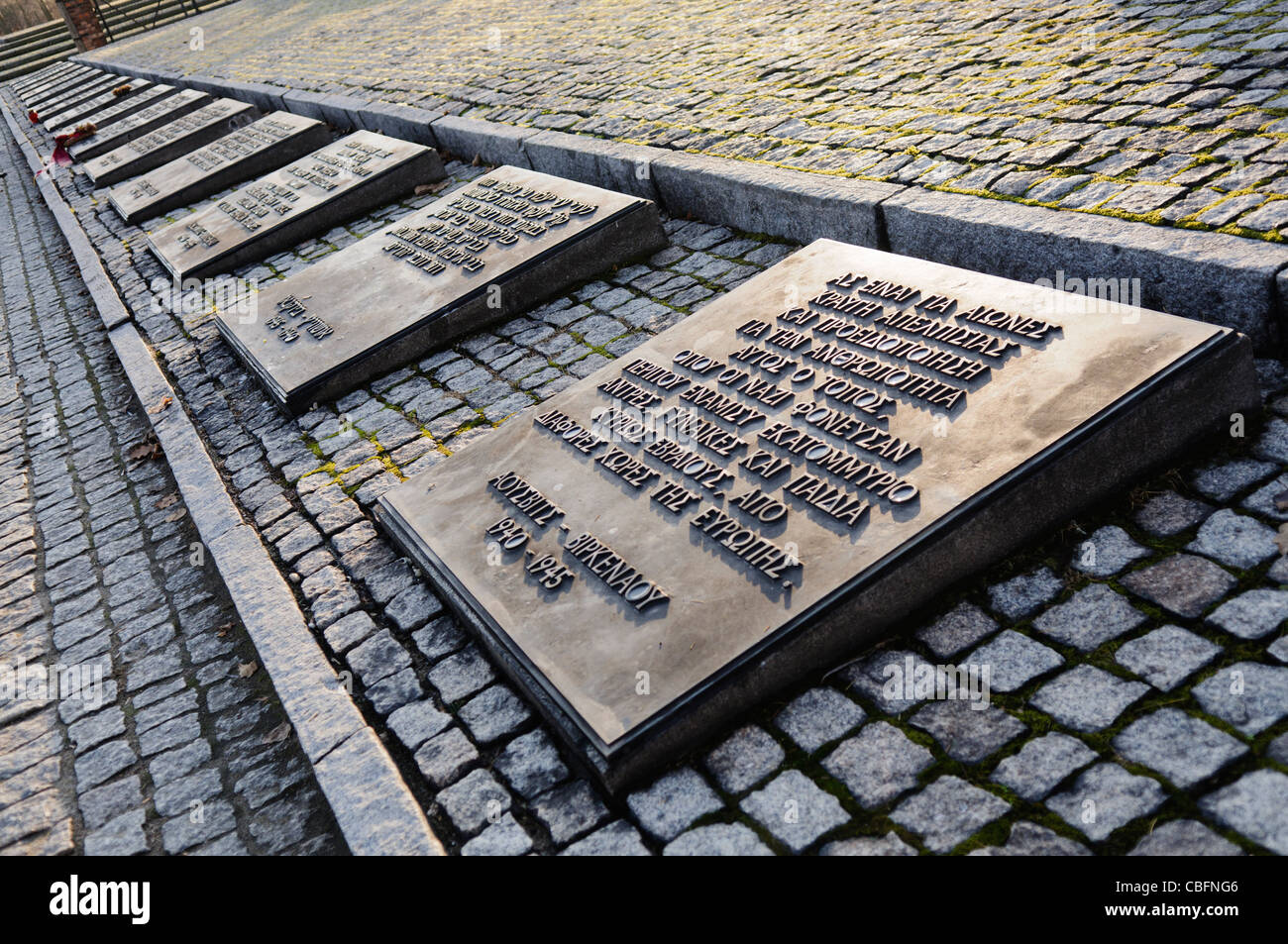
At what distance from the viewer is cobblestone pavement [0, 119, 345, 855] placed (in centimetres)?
352

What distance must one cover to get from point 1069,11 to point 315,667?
651cm

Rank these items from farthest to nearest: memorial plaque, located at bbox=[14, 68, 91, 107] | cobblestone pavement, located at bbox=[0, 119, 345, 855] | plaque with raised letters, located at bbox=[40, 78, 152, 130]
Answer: memorial plaque, located at bbox=[14, 68, 91, 107] < plaque with raised letters, located at bbox=[40, 78, 152, 130] < cobblestone pavement, located at bbox=[0, 119, 345, 855]

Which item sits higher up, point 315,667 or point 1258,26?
point 1258,26

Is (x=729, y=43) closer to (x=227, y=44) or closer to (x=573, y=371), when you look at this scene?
(x=573, y=371)

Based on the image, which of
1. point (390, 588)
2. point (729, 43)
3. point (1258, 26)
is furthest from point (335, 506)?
point (729, 43)

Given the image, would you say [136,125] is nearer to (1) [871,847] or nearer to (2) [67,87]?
(2) [67,87]

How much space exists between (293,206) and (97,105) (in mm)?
10847

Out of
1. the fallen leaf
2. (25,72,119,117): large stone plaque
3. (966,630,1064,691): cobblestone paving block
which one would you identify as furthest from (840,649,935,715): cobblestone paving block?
(25,72,119,117): large stone plaque

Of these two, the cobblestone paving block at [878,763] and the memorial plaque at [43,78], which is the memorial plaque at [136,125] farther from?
the cobblestone paving block at [878,763]

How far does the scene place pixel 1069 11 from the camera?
6934 mm

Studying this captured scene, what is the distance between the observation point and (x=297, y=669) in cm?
381

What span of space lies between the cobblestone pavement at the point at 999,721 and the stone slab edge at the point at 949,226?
0.36 m

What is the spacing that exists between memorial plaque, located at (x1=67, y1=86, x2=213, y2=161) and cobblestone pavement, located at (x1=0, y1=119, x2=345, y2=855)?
7453 millimetres

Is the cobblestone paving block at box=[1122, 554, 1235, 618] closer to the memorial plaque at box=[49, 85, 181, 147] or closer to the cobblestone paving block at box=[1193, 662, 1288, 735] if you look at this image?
the cobblestone paving block at box=[1193, 662, 1288, 735]
